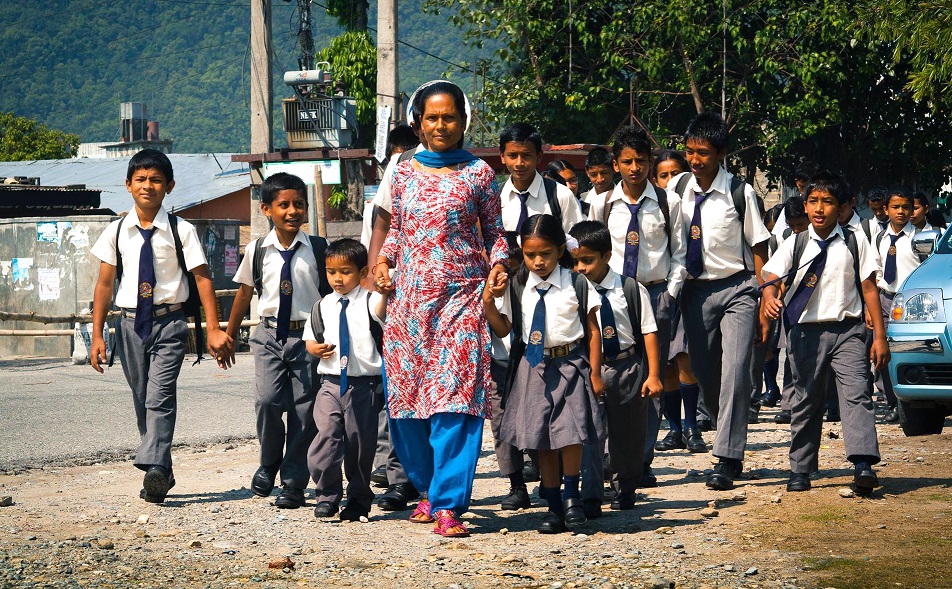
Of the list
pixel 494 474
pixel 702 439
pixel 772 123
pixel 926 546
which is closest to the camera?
pixel 926 546

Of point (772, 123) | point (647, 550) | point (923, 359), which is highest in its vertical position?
point (772, 123)

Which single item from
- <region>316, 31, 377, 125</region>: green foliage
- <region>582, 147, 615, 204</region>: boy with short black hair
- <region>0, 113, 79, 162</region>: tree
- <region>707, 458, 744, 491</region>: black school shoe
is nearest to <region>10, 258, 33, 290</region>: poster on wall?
<region>316, 31, 377, 125</region>: green foliage

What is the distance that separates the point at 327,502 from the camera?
6.79 meters

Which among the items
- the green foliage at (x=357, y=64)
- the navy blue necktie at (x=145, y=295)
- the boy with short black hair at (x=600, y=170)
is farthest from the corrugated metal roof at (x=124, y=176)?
the navy blue necktie at (x=145, y=295)

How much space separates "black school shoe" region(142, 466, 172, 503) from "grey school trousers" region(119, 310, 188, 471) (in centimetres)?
4

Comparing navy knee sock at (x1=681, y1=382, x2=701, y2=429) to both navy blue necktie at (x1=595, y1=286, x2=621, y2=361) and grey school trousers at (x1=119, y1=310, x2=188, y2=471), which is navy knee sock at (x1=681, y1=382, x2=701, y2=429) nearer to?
navy blue necktie at (x1=595, y1=286, x2=621, y2=361)

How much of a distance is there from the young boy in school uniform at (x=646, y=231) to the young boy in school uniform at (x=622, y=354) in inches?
36.9

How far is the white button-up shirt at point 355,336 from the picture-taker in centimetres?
688

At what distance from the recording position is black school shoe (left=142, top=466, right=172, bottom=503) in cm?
706

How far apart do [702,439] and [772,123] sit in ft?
47.0

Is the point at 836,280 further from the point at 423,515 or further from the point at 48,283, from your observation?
the point at 48,283

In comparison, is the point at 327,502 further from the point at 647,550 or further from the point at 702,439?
the point at 702,439

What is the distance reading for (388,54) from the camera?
15.7 meters

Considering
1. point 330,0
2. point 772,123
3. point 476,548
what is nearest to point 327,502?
point 476,548
